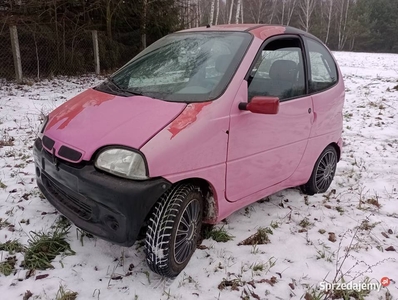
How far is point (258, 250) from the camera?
2.80 meters

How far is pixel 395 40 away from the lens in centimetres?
4200

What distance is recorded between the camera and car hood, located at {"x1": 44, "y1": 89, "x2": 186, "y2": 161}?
2.20 m

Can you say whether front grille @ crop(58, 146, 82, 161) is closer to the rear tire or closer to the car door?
the car door

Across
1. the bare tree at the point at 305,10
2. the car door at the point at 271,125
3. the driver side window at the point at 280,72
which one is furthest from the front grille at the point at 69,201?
the bare tree at the point at 305,10

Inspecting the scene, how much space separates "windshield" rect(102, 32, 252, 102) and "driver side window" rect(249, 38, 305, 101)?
0.21 meters

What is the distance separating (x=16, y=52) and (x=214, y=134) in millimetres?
8942

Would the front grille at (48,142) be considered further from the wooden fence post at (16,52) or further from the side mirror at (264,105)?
the wooden fence post at (16,52)

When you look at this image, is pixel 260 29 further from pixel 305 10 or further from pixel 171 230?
pixel 305 10

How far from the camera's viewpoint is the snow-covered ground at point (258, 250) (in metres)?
2.35

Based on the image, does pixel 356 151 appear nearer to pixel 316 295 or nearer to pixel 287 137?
pixel 287 137

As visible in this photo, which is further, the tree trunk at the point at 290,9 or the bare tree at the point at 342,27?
the bare tree at the point at 342,27

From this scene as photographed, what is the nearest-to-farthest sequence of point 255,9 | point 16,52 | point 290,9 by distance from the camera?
1. point 16,52
2. point 255,9
3. point 290,9

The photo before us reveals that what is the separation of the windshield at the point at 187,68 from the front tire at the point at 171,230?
712mm

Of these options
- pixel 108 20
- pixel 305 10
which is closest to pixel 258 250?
pixel 108 20
